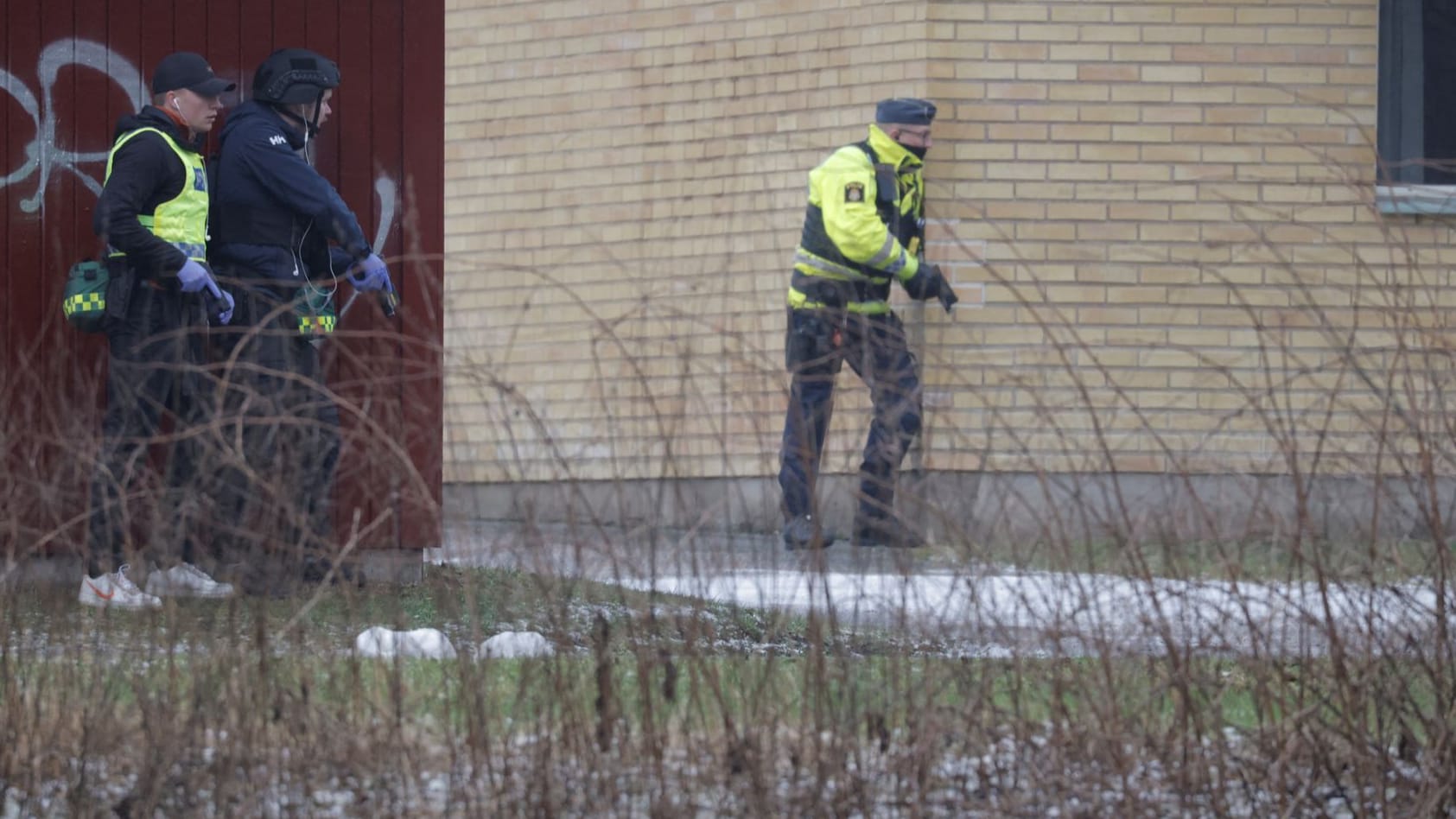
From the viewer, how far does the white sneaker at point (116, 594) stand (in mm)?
4777

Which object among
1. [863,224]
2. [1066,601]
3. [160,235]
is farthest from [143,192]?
[1066,601]

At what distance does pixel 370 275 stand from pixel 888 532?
307 centimetres

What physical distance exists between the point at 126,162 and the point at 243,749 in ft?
10.7

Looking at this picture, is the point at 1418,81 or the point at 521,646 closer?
the point at 521,646

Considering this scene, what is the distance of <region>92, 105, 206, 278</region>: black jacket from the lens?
6.84 meters

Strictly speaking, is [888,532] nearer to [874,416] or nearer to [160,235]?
[874,416]

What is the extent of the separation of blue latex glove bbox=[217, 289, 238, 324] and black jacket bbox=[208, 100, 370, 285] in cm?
16

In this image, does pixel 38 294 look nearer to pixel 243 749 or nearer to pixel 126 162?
pixel 126 162

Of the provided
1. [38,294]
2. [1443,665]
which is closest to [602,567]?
[1443,665]

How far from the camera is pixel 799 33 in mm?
9867

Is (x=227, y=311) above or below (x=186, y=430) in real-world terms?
above

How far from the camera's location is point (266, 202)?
7.29 meters

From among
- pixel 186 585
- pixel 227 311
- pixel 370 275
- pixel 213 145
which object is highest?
pixel 213 145

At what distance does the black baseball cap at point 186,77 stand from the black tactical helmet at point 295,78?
0.26 meters
